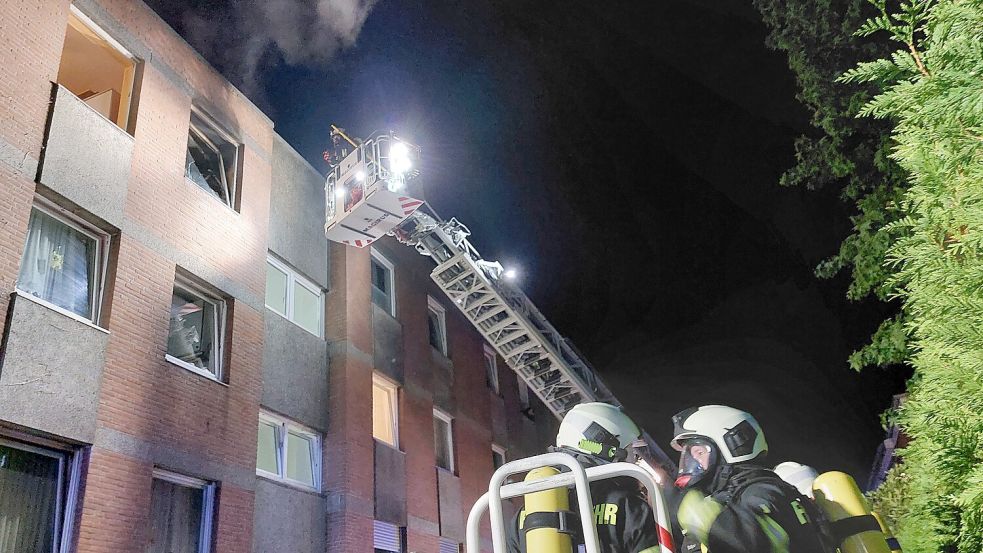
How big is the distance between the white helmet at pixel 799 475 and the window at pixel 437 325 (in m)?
13.9

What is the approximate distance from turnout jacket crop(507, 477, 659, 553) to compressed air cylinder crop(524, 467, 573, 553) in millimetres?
120

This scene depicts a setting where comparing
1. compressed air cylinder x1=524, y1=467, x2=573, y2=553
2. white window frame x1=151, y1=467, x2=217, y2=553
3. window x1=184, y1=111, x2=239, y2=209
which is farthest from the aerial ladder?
compressed air cylinder x1=524, y1=467, x2=573, y2=553

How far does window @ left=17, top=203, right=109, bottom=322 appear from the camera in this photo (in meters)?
8.40

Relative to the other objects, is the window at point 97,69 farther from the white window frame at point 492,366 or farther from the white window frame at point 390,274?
the white window frame at point 492,366

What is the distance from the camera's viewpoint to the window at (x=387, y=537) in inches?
515

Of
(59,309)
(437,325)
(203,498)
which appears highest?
(437,325)

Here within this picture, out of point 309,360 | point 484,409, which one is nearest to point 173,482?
point 309,360

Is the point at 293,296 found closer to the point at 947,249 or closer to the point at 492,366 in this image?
the point at 492,366

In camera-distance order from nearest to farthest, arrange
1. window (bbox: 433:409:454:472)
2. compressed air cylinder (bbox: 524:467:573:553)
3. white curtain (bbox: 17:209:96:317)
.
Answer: compressed air cylinder (bbox: 524:467:573:553), white curtain (bbox: 17:209:96:317), window (bbox: 433:409:454:472)

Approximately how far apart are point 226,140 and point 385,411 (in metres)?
6.27

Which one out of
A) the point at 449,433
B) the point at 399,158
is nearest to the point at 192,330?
the point at 399,158

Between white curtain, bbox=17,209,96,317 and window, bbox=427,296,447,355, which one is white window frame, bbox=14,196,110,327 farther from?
window, bbox=427,296,447,355

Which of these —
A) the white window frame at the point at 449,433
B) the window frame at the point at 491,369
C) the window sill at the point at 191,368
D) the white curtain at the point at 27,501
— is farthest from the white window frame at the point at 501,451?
the white curtain at the point at 27,501

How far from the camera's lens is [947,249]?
13.5 ft
